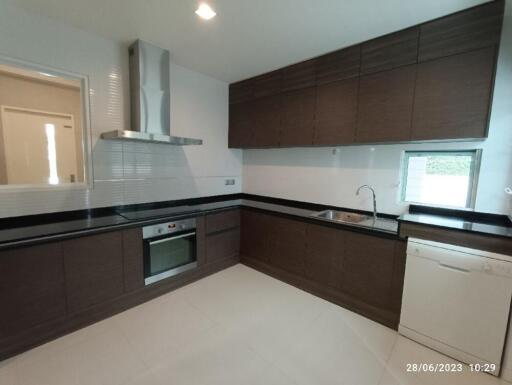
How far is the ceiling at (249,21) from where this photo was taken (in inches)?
66.0

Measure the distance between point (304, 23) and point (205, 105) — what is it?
167 centimetres

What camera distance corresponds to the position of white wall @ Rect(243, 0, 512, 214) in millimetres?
1814

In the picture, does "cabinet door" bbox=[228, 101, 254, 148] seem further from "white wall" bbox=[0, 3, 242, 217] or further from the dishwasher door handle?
the dishwasher door handle

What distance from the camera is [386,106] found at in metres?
2.07

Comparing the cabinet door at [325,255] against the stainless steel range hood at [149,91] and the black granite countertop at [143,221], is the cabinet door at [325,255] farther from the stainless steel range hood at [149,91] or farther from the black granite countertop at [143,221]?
the stainless steel range hood at [149,91]

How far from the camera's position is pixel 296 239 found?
2602 millimetres

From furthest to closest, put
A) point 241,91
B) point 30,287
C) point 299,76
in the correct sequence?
point 241,91
point 299,76
point 30,287

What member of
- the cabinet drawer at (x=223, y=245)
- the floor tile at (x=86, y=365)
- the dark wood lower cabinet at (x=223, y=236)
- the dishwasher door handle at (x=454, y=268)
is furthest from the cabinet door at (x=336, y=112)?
the floor tile at (x=86, y=365)

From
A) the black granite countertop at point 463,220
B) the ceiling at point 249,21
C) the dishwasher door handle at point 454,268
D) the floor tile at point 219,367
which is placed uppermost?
the ceiling at point 249,21

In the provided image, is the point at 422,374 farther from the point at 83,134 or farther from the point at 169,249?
the point at 83,134

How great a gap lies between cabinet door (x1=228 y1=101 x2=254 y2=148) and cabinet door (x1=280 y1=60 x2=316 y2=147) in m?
0.54

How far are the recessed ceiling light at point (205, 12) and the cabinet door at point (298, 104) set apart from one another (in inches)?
45.6

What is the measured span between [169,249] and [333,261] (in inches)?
66.1

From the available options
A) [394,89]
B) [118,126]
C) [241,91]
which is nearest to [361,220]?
[394,89]
